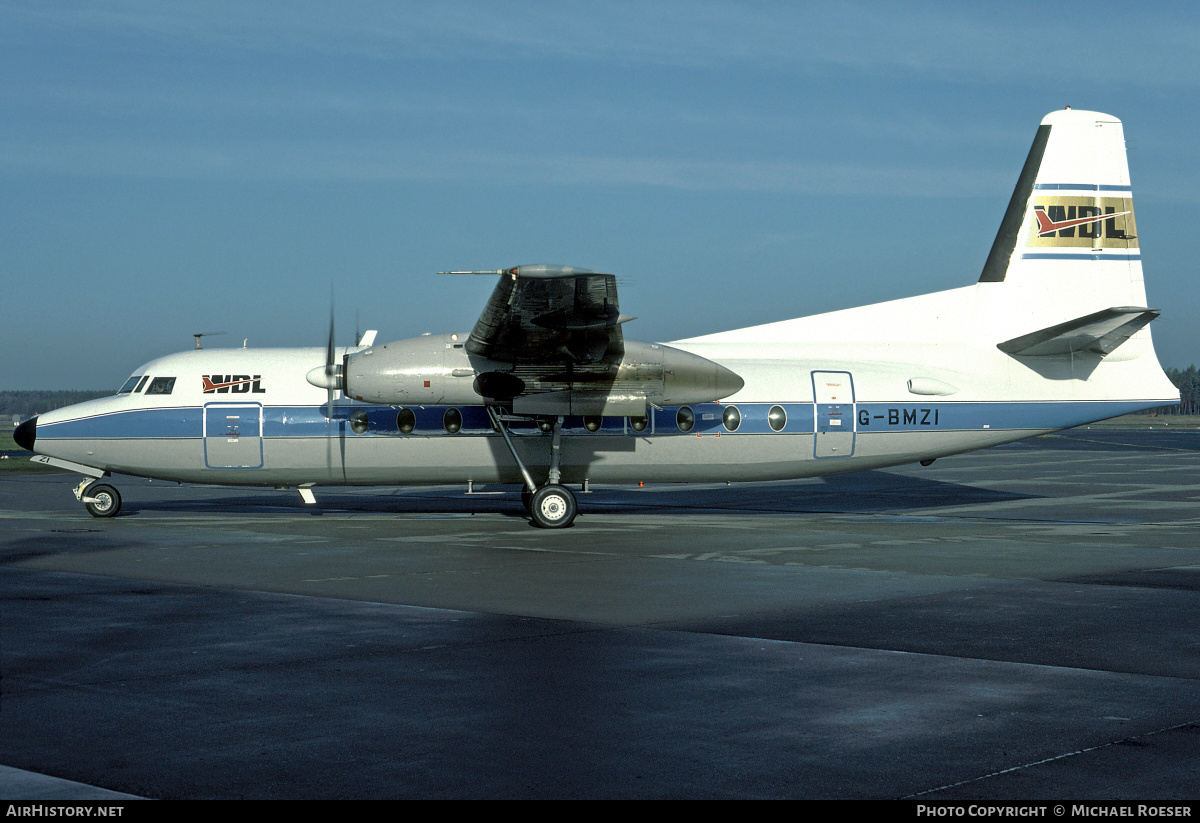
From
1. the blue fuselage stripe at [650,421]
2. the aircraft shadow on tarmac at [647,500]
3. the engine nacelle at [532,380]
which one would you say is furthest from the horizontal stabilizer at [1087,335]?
the engine nacelle at [532,380]

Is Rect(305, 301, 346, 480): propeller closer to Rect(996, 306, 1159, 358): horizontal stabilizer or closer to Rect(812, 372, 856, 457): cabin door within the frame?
Rect(812, 372, 856, 457): cabin door

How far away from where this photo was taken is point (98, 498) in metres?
21.0

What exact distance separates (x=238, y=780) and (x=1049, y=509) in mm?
20367

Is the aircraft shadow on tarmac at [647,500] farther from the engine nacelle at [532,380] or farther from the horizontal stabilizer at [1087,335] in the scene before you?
the horizontal stabilizer at [1087,335]

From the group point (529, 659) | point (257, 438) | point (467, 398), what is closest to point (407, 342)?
point (467, 398)

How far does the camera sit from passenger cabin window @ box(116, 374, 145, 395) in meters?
20.6

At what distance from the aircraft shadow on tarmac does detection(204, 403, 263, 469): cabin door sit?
2904 mm

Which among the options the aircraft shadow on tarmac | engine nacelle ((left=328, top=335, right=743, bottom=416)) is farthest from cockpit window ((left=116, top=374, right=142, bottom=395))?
engine nacelle ((left=328, top=335, right=743, bottom=416))

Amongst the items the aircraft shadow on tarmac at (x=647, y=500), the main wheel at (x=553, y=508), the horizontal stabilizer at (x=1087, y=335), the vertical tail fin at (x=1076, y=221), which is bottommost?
the aircraft shadow on tarmac at (x=647, y=500)

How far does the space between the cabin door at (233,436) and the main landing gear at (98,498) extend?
235 centimetres

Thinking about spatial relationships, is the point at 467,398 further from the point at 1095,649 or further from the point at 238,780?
the point at 238,780

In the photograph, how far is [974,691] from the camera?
7.45 meters

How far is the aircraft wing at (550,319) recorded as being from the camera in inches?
600

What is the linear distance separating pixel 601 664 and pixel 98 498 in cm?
1566
